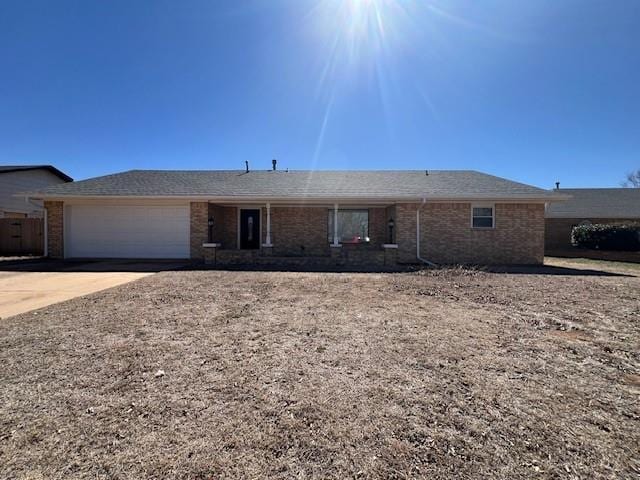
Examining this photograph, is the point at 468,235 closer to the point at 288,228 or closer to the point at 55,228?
the point at 288,228

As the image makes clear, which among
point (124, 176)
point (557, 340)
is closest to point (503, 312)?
point (557, 340)

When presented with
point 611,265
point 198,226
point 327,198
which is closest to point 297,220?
point 327,198

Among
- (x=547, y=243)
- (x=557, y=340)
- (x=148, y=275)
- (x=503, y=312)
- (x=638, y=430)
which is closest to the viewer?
(x=638, y=430)

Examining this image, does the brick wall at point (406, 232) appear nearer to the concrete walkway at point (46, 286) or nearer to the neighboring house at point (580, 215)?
the concrete walkway at point (46, 286)

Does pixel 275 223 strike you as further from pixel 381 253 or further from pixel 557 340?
pixel 557 340

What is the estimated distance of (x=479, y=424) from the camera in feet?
7.28

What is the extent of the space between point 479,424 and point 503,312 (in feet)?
11.6

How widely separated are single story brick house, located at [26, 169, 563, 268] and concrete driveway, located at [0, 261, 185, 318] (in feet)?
5.85

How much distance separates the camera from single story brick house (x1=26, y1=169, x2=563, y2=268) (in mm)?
11680

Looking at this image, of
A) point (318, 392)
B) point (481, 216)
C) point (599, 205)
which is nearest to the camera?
point (318, 392)

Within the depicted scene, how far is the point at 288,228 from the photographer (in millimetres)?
13281

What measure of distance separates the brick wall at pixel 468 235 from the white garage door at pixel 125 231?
8898mm

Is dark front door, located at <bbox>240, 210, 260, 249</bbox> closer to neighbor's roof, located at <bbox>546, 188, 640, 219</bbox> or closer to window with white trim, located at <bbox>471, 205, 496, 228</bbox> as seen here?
window with white trim, located at <bbox>471, 205, 496, 228</bbox>

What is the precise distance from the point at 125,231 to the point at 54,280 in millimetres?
4998
